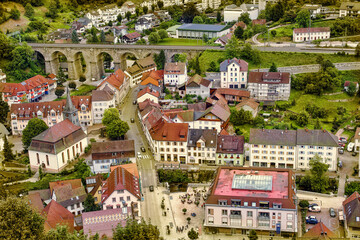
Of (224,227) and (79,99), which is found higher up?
(79,99)

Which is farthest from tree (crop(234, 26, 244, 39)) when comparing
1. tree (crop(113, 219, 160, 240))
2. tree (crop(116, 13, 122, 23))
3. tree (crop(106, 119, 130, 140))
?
tree (crop(113, 219, 160, 240))

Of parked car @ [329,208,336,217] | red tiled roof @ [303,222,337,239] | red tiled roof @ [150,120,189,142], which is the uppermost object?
red tiled roof @ [150,120,189,142]

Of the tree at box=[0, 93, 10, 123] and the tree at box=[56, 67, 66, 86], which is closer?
the tree at box=[0, 93, 10, 123]

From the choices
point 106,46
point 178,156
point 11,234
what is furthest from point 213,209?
point 106,46

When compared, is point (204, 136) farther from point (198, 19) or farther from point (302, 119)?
point (198, 19)

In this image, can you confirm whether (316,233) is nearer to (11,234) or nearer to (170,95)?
(11,234)

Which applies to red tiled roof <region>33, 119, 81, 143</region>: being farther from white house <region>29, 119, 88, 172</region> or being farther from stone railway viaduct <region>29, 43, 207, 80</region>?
stone railway viaduct <region>29, 43, 207, 80</region>

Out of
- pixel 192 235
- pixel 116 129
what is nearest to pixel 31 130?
pixel 116 129
